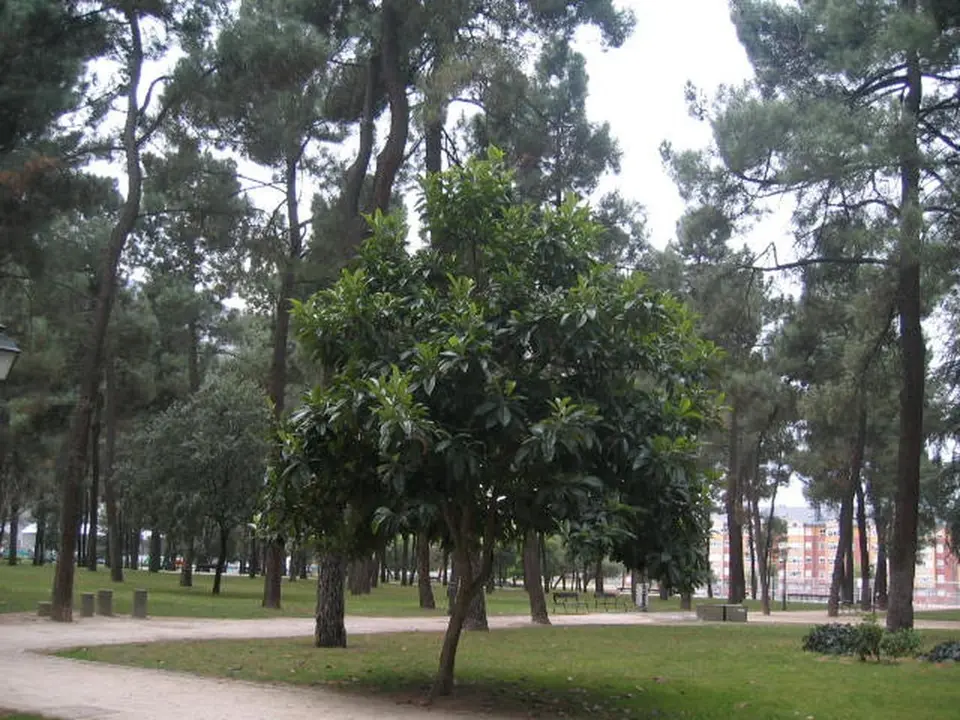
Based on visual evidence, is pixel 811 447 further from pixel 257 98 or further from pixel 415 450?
pixel 415 450

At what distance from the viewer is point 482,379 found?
32.2ft

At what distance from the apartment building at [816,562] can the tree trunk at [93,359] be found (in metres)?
43.8

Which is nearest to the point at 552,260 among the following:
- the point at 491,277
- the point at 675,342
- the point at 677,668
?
the point at 491,277

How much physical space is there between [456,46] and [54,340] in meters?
20.8

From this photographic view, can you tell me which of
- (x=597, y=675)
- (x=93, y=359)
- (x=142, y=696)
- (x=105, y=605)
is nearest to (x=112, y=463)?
(x=105, y=605)

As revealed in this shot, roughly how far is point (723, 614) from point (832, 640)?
47.9ft

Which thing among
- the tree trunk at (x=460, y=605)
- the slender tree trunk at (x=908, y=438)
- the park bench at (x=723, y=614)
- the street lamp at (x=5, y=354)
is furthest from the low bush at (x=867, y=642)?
the park bench at (x=723, y=614)

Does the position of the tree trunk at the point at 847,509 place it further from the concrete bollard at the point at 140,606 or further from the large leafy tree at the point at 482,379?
the large leafy tree at the point at 482,379

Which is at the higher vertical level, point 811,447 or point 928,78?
point 928,78

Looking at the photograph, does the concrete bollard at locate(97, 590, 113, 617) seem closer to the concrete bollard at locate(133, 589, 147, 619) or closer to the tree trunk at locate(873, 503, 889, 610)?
the concrete bollard at locate(133, 589, 147, 619)

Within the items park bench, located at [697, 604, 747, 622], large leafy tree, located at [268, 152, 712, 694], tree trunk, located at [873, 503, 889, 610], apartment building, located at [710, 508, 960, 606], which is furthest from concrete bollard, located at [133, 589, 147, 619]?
apartment building, located at [710, 508, 960, 606]

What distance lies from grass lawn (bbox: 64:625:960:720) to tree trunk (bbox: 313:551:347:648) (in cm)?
38

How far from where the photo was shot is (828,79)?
20.2m

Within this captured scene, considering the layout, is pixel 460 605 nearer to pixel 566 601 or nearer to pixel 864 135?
pixel 864 135
